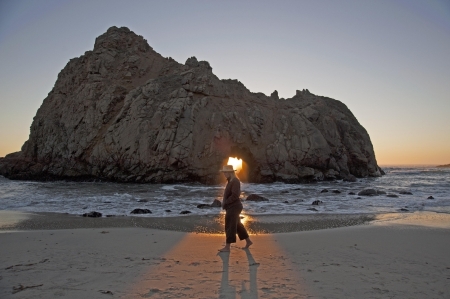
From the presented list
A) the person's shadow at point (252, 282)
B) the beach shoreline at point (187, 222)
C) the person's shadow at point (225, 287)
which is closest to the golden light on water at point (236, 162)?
the beach shoreline at point (187, 222)

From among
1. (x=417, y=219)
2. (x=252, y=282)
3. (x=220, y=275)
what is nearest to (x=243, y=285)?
(x=252, y=282)

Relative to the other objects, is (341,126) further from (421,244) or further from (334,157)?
(421,244)

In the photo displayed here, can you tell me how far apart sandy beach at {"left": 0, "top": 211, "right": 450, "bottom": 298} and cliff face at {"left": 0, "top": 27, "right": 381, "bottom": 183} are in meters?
23.4

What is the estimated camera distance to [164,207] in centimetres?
1530

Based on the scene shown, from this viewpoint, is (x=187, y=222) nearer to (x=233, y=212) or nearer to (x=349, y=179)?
(x=233, y=212)

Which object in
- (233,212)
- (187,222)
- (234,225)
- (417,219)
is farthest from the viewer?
(417,219)

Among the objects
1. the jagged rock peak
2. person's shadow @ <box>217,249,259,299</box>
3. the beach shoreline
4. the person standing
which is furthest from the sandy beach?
the jagged rock peak

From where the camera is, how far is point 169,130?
32219 millimetres

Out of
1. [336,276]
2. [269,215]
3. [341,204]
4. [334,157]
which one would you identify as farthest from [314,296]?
[334,157]

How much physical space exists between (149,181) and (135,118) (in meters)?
7.22

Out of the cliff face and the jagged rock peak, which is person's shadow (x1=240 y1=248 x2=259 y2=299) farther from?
the jagged rock peak

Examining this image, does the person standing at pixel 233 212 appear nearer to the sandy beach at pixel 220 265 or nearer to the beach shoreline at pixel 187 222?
the sandy beach at pixel 220 265

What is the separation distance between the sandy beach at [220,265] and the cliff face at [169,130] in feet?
76.8

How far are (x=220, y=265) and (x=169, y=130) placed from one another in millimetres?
27386
